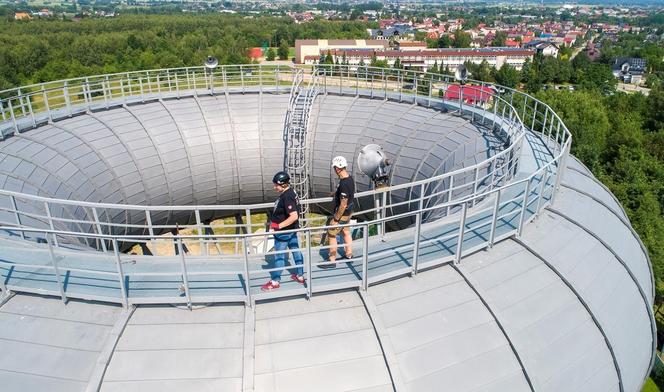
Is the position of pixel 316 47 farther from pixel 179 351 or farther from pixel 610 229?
pixel 179 351

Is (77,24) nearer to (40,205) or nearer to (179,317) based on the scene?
(40,205)

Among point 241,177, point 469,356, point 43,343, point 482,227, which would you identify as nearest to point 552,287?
point 482,227

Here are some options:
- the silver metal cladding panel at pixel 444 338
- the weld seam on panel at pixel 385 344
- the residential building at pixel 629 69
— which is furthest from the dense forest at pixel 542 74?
the weld seam on panel at pixel 385 344

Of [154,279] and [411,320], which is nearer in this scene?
[411,320]

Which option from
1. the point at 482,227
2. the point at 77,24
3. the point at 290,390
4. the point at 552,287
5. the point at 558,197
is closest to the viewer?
the point at 290,390

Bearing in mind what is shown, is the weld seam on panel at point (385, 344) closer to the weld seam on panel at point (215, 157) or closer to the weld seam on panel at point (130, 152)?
the weld seam on panel at point (130, 152)

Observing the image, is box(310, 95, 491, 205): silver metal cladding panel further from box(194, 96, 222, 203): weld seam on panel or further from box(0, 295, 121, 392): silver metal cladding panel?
box(0, 295, 121, 392): silver metal cladding panel

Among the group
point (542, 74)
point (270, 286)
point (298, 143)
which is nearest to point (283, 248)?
point (270, 286)
